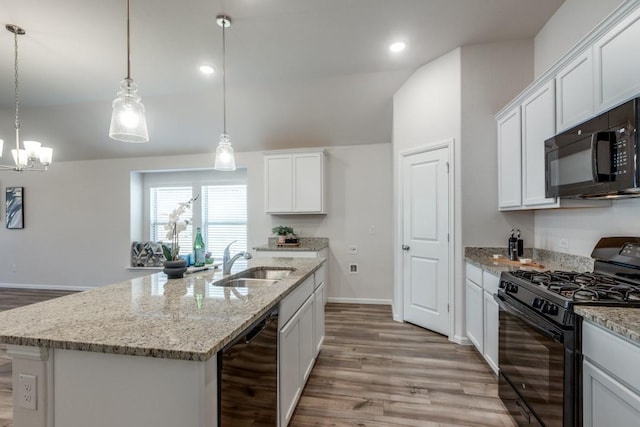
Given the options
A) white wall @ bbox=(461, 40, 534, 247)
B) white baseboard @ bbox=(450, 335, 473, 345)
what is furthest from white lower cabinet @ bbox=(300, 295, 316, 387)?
white wall @ bbox=(461, 40, 534, 247)

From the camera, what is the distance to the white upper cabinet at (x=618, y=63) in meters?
1.41

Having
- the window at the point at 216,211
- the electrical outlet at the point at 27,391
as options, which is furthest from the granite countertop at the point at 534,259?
the window at the point at 216,211

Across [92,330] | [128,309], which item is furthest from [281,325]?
[92,330]

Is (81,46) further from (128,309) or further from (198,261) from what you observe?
(128,309)

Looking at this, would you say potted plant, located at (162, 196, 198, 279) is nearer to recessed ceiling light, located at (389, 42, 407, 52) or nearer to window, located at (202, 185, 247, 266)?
recessed ceiling light, located at (389, 42, 407, 52)

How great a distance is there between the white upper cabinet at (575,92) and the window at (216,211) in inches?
175

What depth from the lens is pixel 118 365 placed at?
37.2 inches

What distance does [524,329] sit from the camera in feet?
5.29

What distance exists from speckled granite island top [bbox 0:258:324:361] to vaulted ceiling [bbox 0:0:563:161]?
7.16 feet

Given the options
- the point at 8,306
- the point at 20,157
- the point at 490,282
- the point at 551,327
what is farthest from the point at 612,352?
the point at 8,306

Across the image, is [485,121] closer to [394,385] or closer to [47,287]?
[394,385]

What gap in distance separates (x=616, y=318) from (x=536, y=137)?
5.17ft

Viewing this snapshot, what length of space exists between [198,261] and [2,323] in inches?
54.3

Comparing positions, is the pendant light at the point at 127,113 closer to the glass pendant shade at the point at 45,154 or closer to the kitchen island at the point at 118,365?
the kitchen island at the point at 118,365
